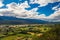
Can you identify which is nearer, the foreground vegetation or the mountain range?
the foreground vegetation

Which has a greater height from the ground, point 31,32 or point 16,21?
point 16,21

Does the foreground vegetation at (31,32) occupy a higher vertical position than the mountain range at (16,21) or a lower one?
lower

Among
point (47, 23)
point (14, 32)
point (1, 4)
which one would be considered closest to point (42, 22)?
point (47, 23)

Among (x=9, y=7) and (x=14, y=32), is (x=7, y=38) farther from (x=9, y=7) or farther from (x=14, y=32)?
(x=9, y=7)

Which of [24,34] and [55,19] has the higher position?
[55,19]

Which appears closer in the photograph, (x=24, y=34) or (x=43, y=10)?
(x=24, y=34)

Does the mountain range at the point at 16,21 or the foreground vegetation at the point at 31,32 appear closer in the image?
the foreground vegetation at the point at 31,32

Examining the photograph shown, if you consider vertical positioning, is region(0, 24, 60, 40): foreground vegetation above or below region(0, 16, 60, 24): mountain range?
below

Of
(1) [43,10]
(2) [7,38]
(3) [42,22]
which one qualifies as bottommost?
(2) [7,38]
